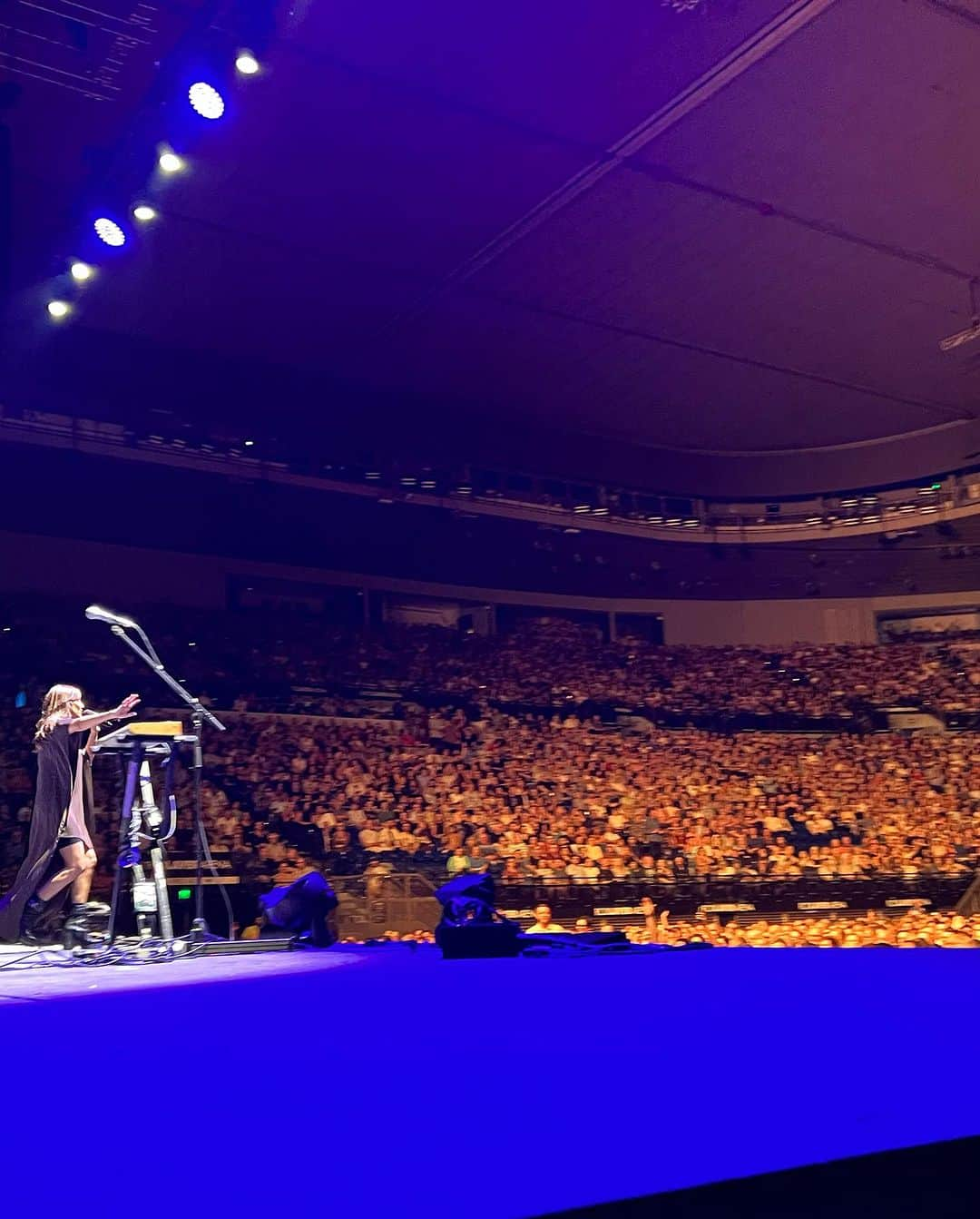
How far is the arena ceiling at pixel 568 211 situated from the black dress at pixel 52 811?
13.0 ft

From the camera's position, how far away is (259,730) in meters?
10.2

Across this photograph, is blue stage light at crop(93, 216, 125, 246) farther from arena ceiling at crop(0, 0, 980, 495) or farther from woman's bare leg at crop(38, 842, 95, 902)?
woman's bare leg at crop(38, 842, 95, 902)

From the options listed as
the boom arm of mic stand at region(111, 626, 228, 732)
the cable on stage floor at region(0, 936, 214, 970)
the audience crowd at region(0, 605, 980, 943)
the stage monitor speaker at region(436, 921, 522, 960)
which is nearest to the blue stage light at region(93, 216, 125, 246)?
the audience crowd at region(0, 605, 980, 943)

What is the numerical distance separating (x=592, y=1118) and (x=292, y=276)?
330 inches

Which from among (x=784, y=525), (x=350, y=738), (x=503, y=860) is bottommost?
(x=503, y=860)

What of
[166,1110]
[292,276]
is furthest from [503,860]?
[166,1110]

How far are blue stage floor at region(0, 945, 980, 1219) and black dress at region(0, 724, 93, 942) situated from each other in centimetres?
136

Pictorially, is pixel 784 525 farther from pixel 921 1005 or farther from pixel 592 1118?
pixel 592 1118

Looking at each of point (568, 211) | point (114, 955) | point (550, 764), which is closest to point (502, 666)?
point (550, 764)

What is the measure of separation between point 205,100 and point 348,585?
302 inches

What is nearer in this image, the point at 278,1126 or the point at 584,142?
the point at 278,1126

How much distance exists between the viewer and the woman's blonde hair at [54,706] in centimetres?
411

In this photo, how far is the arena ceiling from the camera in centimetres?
625

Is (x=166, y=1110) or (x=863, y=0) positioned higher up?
(x=863, y=0)
